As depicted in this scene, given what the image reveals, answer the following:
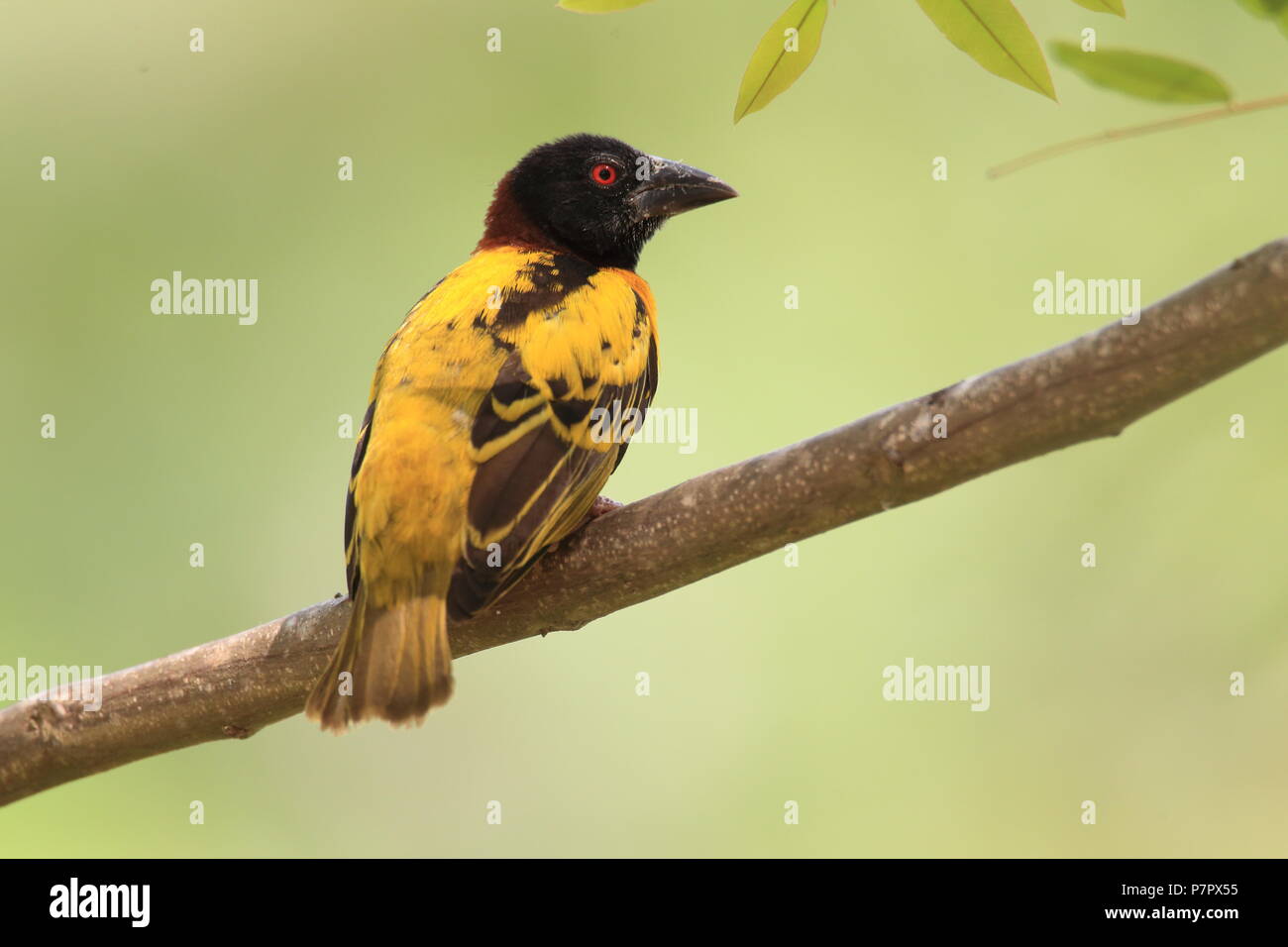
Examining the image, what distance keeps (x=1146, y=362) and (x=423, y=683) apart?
171cm

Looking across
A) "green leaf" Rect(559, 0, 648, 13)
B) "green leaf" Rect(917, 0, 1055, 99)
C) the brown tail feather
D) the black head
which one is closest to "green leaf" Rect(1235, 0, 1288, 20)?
"green leaf" Rect(917, 0, 1055, 99)

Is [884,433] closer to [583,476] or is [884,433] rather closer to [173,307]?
[583,476]

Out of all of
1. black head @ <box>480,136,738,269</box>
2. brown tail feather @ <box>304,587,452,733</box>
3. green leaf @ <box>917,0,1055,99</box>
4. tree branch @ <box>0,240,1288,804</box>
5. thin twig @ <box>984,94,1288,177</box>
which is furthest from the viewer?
black head @ <box>480,136,738,269</box>

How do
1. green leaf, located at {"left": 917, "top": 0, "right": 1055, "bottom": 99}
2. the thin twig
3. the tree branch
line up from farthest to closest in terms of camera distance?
1. the tree branch
2. green leaf, located at {"left": 917, "top": 0, "right": 1055, "bottom": 99}
3. the thin twig

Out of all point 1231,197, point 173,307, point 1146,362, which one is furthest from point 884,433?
point 173,307

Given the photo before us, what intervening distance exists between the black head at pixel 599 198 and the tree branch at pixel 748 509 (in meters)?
1.79

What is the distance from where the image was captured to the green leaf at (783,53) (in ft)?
6.40

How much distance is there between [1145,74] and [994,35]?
0.31 meters

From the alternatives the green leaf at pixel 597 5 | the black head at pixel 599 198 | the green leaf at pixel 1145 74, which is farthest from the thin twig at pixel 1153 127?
the black head at pixel 599 198

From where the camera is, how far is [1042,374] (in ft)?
7.30

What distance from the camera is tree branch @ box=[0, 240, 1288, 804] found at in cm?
210

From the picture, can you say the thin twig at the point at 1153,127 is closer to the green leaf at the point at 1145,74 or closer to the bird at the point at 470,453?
the green leaf at the point at 1145,74

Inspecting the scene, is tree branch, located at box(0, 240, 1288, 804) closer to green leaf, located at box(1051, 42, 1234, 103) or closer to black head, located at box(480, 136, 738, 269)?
green leaf, located at box(1051, 42, 1234, 103)

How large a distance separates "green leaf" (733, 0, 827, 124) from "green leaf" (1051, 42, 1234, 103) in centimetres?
38
